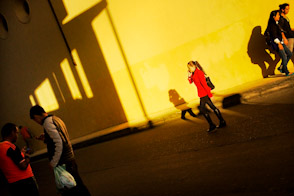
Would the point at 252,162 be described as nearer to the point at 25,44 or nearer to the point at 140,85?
the point at 140,85

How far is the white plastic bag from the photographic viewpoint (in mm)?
3578

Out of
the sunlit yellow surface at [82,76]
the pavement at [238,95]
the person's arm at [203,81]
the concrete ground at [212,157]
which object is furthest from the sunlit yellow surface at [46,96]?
the person's arm at [203,81]

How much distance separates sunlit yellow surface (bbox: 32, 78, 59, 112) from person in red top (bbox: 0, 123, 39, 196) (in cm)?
857

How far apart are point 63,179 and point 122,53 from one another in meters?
7.27

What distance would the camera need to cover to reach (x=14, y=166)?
3.71 m

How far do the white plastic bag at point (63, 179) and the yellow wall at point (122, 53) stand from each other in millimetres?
5664

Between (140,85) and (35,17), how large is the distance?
595 centimetres

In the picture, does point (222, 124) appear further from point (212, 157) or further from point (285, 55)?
point (285, 55)

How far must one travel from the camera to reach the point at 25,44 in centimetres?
1215

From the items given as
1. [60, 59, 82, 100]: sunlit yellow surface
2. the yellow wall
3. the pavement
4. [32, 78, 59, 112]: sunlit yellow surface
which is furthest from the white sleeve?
[32, 78, 59, 112]: sunlit yellow surface

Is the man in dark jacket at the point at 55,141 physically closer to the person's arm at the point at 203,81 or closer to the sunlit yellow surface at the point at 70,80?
the person's arm at the point at 203,81

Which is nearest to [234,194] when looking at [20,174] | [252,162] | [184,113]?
[252,162]

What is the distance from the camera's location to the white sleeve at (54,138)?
3.60 meters

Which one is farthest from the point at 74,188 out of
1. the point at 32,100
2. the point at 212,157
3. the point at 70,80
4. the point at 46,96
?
the point at 32,100
